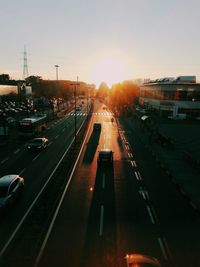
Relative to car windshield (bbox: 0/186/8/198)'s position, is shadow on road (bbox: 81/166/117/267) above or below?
below

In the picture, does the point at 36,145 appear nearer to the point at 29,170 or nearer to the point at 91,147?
the point at 91,147

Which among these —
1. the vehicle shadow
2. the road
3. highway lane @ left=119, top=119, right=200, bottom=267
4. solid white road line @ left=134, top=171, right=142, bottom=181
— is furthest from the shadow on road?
the vehicle shadow

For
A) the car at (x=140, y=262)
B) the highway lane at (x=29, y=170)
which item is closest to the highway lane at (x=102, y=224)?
the car at (x=140, y=262)

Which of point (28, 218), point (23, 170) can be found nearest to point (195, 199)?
point (28, 218)

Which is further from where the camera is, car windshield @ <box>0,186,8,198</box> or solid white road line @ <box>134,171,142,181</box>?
solid white road line @ <box>134,171,142,181</box>

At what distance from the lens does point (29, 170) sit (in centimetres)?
2739

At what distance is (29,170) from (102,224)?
13.4 metres

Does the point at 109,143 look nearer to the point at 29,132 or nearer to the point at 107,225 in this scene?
the point at 29,132

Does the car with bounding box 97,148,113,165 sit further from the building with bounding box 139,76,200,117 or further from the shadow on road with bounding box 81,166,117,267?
the building with bounding box 139,76,200,117

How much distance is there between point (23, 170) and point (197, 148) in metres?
25.4

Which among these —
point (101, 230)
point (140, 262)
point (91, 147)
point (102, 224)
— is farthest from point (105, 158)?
point (140, 262)

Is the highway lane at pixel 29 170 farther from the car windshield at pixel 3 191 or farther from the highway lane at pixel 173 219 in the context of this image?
the highway lane at pixel 173 219

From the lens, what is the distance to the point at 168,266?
41.0ft

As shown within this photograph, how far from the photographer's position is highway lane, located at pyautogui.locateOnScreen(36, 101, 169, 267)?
1322 cm
